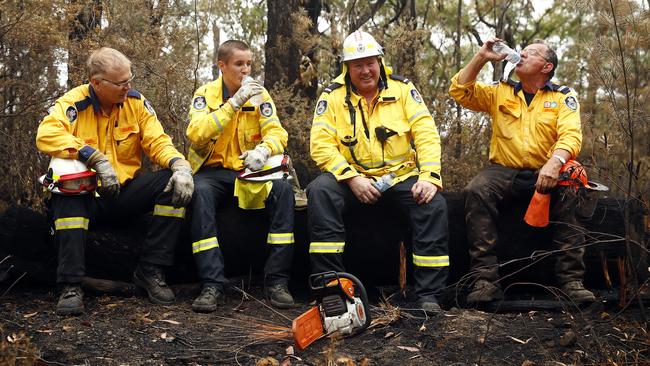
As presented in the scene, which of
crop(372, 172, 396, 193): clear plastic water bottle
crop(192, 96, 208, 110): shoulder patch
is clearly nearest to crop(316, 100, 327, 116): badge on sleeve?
crop(372, 172, 396, 193): clear plastic water bottle

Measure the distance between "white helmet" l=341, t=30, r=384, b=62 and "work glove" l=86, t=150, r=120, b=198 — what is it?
1.94 meters

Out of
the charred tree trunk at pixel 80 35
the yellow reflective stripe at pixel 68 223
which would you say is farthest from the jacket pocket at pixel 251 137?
the charred tree trunk at pixel 80 35

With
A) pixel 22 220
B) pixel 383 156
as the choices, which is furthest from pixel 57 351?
pixel 383 156

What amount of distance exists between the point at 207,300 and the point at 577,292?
2.64 meters

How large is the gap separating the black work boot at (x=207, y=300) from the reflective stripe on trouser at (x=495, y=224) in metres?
1.87

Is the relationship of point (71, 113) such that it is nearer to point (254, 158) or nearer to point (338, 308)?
point (254, 158)

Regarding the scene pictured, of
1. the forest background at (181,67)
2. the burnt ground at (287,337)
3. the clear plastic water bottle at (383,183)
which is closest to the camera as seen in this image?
the burnt ground at (287,337)

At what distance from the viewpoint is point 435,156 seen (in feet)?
17.1

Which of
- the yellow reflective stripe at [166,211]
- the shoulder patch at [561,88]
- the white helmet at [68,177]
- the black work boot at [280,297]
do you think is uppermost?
the shoulder patch at [561,88]

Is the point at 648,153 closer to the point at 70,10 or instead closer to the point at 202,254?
the point at 202,254

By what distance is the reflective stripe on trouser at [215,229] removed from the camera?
496cm

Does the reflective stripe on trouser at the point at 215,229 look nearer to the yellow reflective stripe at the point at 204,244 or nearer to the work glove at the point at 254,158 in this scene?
the yellow reflective stripe at the point at 204,244

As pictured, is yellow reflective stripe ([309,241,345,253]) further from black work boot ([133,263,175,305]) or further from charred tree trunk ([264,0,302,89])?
charred tree trunk ([264,0,302,89])

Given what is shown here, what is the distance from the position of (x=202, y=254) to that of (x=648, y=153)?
5063 millimetres
